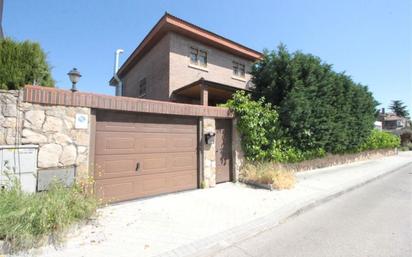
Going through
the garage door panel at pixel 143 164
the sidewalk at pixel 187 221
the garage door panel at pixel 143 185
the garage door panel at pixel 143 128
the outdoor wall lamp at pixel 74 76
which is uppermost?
the outdoor wall lamp at pixel 74 76

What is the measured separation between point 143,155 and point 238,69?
1012 centimetres

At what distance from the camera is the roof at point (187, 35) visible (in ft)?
36.6

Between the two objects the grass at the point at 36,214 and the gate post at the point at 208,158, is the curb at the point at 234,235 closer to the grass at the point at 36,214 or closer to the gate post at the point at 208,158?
the grass at the point at 36,214

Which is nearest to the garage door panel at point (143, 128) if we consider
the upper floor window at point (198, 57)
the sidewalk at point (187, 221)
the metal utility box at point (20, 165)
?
the metal utility box at point (20, 165)

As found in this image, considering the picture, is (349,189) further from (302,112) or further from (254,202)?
(254,202)

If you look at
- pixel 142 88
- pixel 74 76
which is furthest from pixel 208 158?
pixel 142 88

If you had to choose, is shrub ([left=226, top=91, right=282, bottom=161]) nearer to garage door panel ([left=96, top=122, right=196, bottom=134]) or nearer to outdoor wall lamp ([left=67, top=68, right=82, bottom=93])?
garage door panel ([left=96, top=122, right=196, bottom=134])

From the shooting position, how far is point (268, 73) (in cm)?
1029

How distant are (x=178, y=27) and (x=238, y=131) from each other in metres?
6.18

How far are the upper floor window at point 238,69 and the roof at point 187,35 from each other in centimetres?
57

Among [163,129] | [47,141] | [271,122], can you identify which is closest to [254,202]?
[163,129]

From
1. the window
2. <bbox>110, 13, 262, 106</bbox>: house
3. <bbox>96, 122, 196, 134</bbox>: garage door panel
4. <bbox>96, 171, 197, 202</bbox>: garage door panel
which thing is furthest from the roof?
<bbox>96, 171, 197, 202</bbox>: garage door panel

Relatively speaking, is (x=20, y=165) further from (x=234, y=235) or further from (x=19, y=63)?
(x=234, y=235)

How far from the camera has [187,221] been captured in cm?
483
